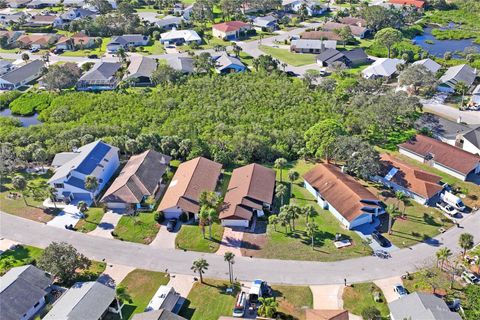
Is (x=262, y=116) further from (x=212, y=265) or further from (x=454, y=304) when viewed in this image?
(x=454, y=304)

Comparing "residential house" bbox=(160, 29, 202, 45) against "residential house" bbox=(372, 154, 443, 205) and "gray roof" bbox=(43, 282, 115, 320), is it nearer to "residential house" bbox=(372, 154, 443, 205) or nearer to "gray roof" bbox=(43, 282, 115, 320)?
"residential house" bbox=(372, 154, 443, 205)

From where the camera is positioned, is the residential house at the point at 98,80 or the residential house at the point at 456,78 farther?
the residential house at the point at 98,80

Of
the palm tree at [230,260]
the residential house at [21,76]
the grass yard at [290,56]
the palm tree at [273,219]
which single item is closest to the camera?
the palm tree at [230,260]

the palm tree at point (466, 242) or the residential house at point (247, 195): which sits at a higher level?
the palm tree at point (466, 242)

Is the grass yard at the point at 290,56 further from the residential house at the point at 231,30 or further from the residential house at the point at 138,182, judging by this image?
the residential house at the point at 138,182

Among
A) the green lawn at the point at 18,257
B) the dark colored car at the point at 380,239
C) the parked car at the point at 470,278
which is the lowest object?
the green lawn at the point at 18,257

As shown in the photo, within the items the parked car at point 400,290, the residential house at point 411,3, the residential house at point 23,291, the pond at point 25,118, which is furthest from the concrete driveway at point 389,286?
the residential house at point 411,3

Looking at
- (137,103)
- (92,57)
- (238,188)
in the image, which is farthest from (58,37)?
(238,188)
